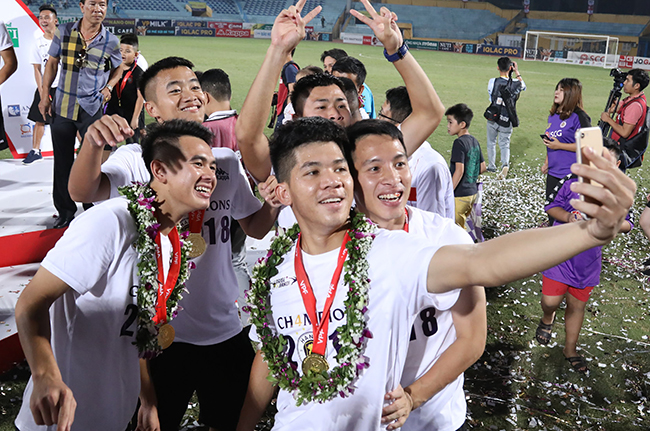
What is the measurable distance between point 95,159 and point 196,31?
4440 centimetres

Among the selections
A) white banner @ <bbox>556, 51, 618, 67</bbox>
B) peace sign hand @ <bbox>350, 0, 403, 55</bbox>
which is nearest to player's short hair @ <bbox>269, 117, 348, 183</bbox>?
peace sign hand @ <bbox>350, 0, 403, 55</bbox>

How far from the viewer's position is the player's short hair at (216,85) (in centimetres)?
585

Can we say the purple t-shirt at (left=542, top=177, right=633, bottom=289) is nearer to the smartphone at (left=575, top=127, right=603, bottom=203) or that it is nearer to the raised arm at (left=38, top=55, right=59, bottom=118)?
the smartphone at (left=575, top=127, right=603, bottom=203)

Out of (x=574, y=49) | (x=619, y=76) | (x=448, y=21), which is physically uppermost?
(x=448, y=21)

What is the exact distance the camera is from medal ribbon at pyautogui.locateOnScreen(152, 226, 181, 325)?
2797 millimetres

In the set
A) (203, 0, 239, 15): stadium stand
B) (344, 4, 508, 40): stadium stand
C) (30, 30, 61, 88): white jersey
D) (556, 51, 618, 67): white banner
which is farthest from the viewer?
(203, 0, 239, 15): stadium stand

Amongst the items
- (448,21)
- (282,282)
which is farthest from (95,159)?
(448,21)

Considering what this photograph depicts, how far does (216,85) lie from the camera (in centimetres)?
589

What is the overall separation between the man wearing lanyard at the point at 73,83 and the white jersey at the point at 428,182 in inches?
194

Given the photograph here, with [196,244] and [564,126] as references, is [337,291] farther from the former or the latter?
[564,126]

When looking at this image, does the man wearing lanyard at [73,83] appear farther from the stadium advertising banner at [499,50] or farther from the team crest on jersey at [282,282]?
the stadium advertising banner at [499,50]

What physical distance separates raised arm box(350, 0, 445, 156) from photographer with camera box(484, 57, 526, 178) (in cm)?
910

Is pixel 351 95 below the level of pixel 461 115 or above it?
above

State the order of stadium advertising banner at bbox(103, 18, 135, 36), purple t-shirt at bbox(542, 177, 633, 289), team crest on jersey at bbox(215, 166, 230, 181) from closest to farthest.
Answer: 1. team crest on jersey at bbox(215, 166, 230, 181)
2. purple t-shirt at bbox(542, 177, 633, 289)
3. stadium advertising banner at bbox(103, 18, 135, 36)
